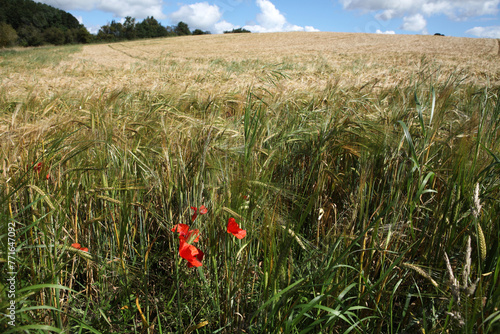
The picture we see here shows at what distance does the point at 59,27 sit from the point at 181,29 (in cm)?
2270

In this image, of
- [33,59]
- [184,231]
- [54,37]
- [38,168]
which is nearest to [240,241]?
[184,231]

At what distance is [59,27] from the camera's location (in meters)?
55.4

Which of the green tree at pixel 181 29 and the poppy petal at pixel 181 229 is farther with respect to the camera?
the green tree at pixel 181 29

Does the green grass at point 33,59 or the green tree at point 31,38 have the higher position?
the green tree at point 31,38

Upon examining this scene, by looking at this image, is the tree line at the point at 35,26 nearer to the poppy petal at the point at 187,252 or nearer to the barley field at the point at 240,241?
the barley field at the point at 240,241

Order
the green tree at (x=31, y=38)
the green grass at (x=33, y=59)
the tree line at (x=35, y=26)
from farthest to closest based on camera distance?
the green tree at (x=31, y=38), the tree line at (x=35, y=26), the green grass at (x=33, y=59)

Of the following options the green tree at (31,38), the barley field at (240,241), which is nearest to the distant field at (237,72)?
the barley field at (240,241)

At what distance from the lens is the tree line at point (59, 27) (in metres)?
46.1

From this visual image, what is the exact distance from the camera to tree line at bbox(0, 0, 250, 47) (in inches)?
1813

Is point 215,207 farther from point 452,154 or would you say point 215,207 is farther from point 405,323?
point 452,154

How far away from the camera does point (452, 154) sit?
118 centimetres

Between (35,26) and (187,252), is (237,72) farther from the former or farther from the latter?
(35,26)

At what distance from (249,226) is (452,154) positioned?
86cm

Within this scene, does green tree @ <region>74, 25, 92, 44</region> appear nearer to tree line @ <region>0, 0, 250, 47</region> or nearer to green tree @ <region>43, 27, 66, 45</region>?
tree line @ <region>0, 0, 250, 47</region>
